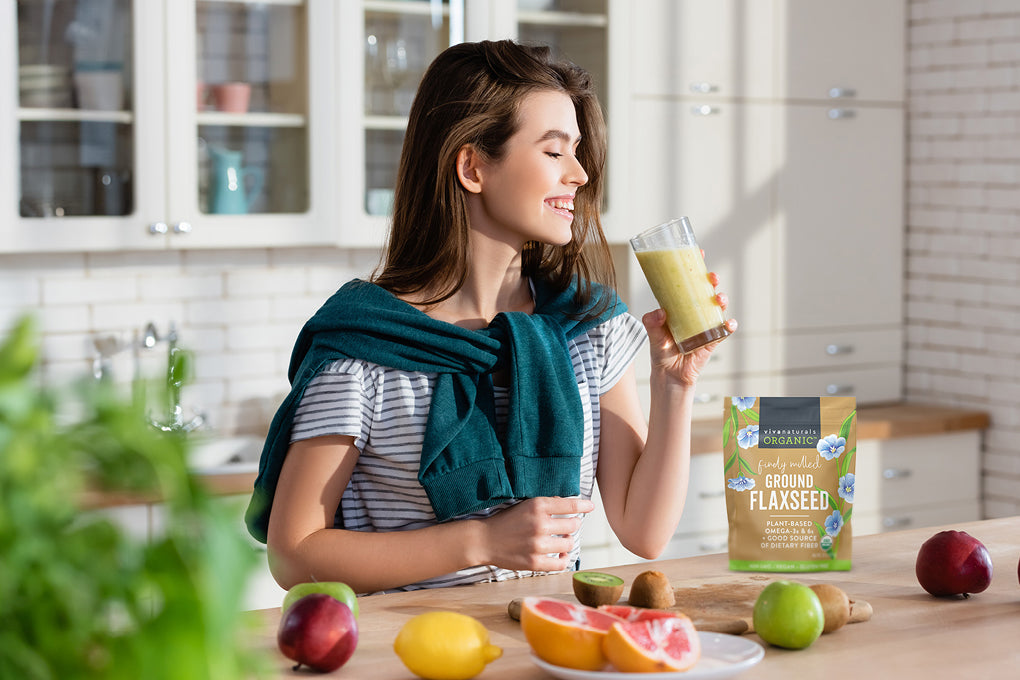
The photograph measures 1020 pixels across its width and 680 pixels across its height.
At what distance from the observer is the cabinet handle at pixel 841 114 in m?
3.91

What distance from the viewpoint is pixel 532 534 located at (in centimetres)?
159

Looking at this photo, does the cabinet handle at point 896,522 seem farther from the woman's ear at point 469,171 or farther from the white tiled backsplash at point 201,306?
the woman's ear at point 469,171

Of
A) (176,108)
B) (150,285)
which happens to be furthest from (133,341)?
(176,108)

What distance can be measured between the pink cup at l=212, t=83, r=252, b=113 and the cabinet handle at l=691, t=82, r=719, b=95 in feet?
4.39

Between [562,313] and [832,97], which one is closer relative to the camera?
[562,313]

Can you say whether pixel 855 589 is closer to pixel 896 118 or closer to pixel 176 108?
pixel 176 108

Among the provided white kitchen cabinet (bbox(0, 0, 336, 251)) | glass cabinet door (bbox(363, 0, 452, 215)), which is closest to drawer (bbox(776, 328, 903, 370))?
glass cabinet door (bbox(363, 0, 452, 215))

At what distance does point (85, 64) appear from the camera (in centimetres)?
299

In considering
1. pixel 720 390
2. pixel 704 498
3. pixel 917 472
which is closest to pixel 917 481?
pixel 917 472

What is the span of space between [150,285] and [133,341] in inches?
6.6

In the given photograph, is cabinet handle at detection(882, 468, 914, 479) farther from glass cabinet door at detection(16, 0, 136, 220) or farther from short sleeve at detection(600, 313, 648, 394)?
glass cabinet door at detection(16, 0, 136, 220)

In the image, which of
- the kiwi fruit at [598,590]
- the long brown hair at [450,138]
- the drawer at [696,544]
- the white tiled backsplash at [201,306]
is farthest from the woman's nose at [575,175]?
Answer: the drawer at [696,544]

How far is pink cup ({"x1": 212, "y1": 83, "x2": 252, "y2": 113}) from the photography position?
3.14 metres

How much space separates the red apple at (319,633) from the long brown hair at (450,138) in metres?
0.76
